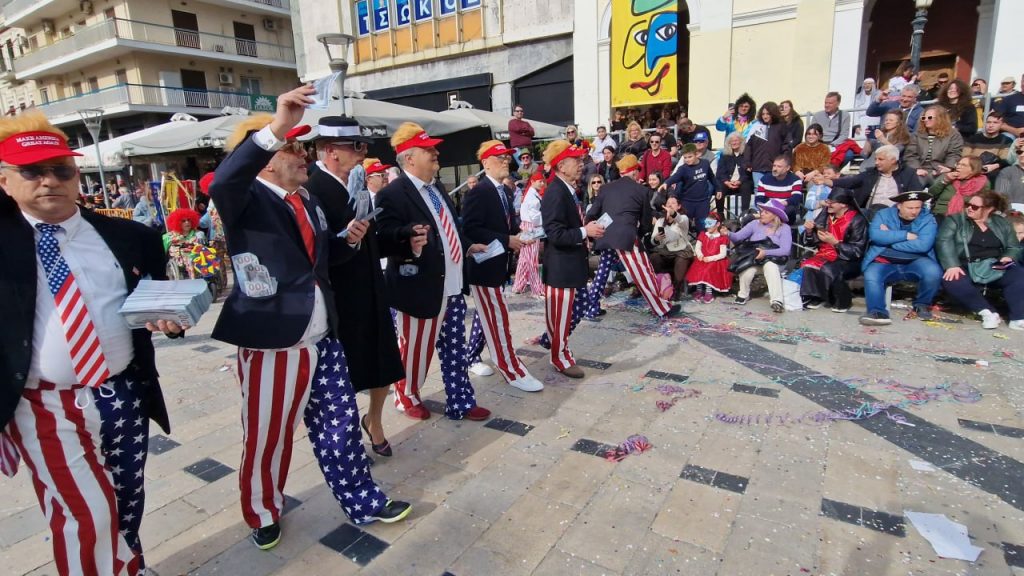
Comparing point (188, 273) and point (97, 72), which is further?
point (97, 72)

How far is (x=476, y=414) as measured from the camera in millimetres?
3994

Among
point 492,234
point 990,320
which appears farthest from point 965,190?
point 492,234

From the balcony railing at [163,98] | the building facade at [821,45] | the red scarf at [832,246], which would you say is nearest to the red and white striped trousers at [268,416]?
the red scarf at [832,246]

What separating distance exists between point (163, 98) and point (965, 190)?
31.7 meters

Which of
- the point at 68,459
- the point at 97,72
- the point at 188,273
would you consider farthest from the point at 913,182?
the point at 97,72

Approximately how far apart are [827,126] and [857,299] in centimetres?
333

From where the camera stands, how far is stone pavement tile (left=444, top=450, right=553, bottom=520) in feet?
9.72

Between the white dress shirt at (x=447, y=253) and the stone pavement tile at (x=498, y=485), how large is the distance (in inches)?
43.3

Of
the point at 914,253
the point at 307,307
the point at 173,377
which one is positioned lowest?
the point at 173,377

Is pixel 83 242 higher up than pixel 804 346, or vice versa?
pixel 83 242

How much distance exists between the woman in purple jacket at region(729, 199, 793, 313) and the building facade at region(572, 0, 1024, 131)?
5.78m

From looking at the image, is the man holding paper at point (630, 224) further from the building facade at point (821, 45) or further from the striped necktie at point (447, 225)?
the building facade at point (821, 45)

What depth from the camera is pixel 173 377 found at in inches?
207

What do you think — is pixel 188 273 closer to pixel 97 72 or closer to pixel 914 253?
pixel 914 253
